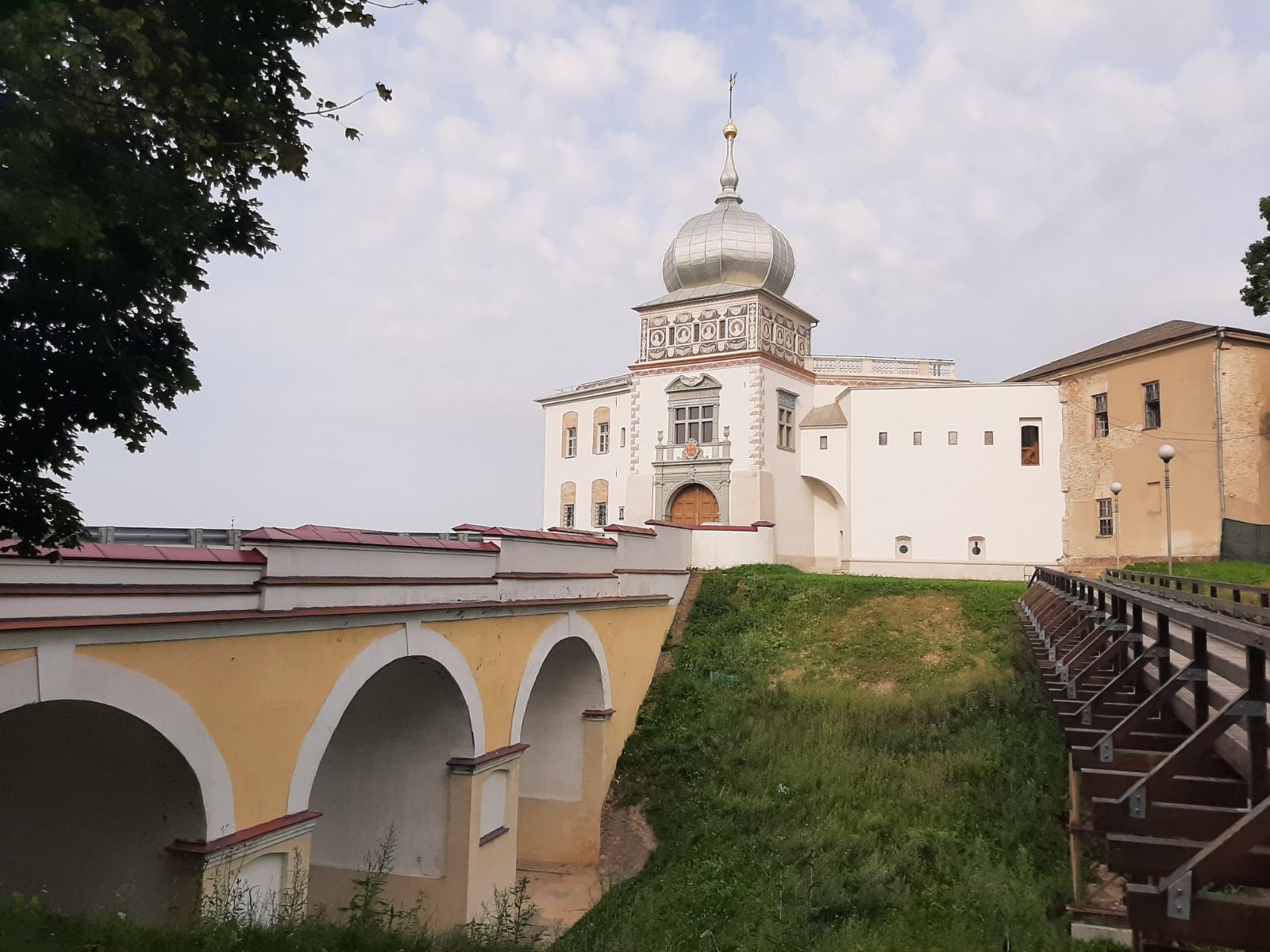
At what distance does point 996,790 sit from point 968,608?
7.74 metres

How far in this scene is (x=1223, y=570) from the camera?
73.6ft

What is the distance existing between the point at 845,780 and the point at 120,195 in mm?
12229

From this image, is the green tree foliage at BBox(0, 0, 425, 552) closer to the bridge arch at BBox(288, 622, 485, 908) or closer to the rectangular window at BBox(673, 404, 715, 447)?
the bridge arch at BBox(288, 622, 485, 908)

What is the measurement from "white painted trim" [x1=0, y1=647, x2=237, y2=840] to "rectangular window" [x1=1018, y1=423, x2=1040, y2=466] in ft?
84.9

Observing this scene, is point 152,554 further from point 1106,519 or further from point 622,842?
point 1106,519

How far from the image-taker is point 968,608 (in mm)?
19875

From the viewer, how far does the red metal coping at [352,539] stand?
8578 mm

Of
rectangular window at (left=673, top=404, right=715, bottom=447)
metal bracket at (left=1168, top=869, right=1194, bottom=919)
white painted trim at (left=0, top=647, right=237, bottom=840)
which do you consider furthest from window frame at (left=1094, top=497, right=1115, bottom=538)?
metal bracket at (left=1168, top=869, right=1194, bottom=919)

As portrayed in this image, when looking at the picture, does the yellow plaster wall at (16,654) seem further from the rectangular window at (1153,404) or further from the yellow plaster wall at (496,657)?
the rectangular window at (1153,404)

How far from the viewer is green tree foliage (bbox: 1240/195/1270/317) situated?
22.2m

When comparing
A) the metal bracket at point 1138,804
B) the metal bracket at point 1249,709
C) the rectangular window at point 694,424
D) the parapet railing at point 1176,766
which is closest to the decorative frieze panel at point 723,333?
the rectangular window at point 694,424

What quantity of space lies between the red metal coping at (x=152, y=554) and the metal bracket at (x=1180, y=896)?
20.7 ft

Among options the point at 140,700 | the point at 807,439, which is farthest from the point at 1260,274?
the point at 140,700

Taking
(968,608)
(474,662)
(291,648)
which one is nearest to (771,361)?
(968,608)
